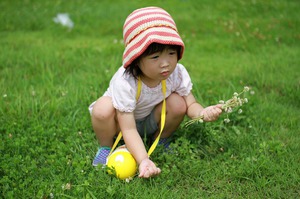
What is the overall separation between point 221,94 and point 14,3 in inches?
158

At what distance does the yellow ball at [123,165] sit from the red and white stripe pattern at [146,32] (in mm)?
609

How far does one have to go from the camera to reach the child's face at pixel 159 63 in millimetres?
2617

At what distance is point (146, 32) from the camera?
255cm

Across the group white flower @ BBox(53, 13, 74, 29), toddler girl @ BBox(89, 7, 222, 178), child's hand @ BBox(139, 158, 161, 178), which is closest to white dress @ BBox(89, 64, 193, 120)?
toddler girl @ BBox(89, 7, 222, 178)

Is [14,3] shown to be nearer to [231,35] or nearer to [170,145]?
[231,35]

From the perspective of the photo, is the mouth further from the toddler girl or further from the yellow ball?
the yellow ball

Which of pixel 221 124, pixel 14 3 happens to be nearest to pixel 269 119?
pixel 221 124

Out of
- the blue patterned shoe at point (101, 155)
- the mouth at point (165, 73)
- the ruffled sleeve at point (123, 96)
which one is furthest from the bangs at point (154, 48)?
the blue patterned shoe at point (101, 155)

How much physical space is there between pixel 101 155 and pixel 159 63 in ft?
2.73

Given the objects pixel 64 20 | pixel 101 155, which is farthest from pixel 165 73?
pixel 64 20

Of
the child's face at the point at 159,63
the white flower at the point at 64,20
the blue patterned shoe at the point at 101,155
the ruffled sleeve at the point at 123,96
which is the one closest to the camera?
the child's face at the point at 159,63

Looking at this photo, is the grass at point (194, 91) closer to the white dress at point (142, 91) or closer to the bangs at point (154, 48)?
the white dress at point (142, 91)

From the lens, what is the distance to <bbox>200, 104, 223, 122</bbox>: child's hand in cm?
268

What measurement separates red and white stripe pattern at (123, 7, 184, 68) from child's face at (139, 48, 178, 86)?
0.30ft
